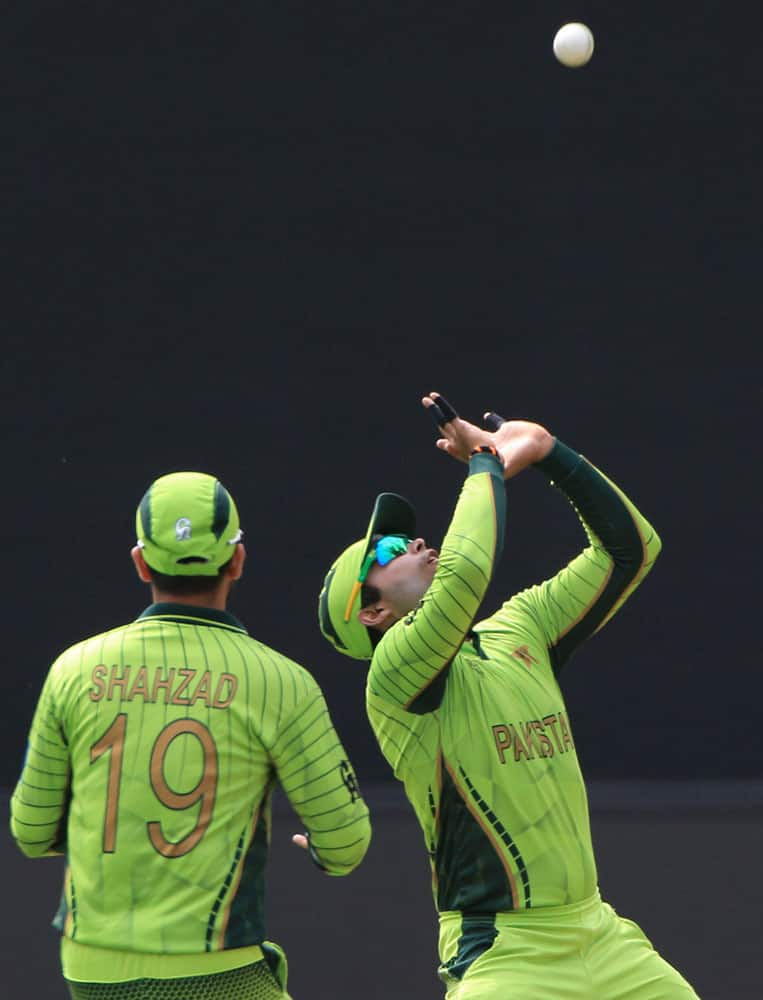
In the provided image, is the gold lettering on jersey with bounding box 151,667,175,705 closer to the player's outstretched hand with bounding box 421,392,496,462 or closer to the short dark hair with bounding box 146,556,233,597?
the short dark hair with bounding box 146,556,233,597

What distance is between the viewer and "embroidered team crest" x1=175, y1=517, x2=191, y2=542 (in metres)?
2.98

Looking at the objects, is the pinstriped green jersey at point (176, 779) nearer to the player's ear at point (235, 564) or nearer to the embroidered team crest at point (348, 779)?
the embroidered team crest at point (348, 779)

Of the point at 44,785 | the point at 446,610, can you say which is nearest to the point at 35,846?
the point at 44,785

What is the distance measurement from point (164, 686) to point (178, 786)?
0.17 meters

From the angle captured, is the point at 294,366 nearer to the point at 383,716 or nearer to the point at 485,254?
the point at 485,254

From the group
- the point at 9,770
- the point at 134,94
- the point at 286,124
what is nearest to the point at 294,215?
the point at 286,124

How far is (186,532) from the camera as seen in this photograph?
2.98m

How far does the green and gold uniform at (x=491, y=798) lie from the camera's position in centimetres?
328

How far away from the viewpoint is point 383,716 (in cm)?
346

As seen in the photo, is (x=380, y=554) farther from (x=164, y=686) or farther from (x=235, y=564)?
(x=164, y=686)

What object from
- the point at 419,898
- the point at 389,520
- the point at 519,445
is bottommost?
the point at 419,898

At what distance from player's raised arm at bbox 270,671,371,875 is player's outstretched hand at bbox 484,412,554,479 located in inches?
32.4

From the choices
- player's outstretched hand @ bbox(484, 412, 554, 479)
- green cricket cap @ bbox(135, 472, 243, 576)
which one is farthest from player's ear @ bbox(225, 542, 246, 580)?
player's outstretched hand @ bbox(484, 412, 554, 479)

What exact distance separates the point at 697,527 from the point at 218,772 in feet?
14.7
